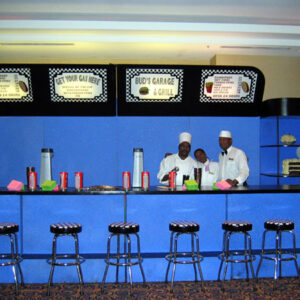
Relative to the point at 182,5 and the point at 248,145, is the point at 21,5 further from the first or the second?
the point at 248,145

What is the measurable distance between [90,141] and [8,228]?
7.44 ft

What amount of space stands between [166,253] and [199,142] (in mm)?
2158

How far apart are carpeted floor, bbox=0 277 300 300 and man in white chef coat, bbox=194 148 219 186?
5.30ft

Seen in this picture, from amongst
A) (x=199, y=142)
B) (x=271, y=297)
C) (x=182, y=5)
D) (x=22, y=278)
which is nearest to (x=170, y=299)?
(x=271, y=297)

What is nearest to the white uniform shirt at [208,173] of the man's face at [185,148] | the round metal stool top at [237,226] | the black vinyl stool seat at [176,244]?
the man's face at [185,148]

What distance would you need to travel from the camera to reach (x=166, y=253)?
3963mm

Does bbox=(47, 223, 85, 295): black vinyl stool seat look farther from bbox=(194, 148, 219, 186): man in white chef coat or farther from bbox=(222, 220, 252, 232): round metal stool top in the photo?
bbox=(194, 148, 219, 186): man in white chef coat

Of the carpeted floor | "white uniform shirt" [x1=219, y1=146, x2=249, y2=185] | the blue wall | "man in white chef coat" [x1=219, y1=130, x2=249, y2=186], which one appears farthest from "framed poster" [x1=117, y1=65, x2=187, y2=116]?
the carpeted floor

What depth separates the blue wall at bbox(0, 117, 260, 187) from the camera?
Answer: 5574mm

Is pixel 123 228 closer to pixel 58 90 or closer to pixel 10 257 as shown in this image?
pixel 10 257

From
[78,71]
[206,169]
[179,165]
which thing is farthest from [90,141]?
[206,169]

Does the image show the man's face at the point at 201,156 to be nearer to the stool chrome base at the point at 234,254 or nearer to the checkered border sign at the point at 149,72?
the checkered border sign at the point at 149,72

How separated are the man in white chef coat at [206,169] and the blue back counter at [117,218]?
1.22 m

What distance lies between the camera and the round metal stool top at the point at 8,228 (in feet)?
11.5
